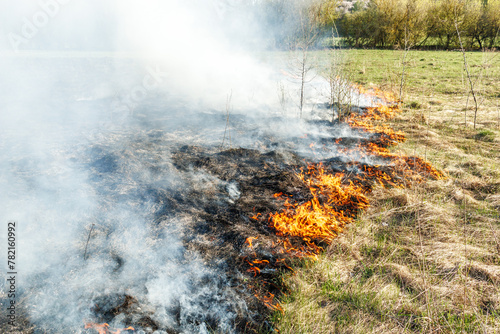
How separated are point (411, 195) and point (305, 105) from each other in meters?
5.60

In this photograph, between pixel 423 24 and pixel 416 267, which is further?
pixel 423 24

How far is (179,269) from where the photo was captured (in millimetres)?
2816

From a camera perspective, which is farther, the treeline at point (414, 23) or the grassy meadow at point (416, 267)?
the treeline at point (414, 23)

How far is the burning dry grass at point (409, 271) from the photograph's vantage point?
7.91 feet

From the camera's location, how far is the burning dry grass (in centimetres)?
241

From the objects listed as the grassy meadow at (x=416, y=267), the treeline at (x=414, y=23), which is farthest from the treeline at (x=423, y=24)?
the grassy meadow at (x=416, y=267)

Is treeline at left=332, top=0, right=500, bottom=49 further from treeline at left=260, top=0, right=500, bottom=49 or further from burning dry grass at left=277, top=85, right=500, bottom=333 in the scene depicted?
burning dry grass at left=277, top=85, right=500, bottom=333

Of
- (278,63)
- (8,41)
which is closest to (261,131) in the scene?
(8,41)

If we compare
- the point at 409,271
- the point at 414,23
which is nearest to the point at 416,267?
the point at 409,271

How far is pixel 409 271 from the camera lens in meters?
3.02

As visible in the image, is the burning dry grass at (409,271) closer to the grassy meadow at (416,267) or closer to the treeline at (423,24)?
the grassy meadow at (416,267)

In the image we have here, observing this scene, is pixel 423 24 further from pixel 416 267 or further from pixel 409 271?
pixel 409 271

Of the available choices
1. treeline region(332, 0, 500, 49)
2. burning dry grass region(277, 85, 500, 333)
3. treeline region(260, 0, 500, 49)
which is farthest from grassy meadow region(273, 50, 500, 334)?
treeline region(332, 0, 500, 49)

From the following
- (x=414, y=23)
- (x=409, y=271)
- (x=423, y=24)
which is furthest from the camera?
(x=414, y=23)
